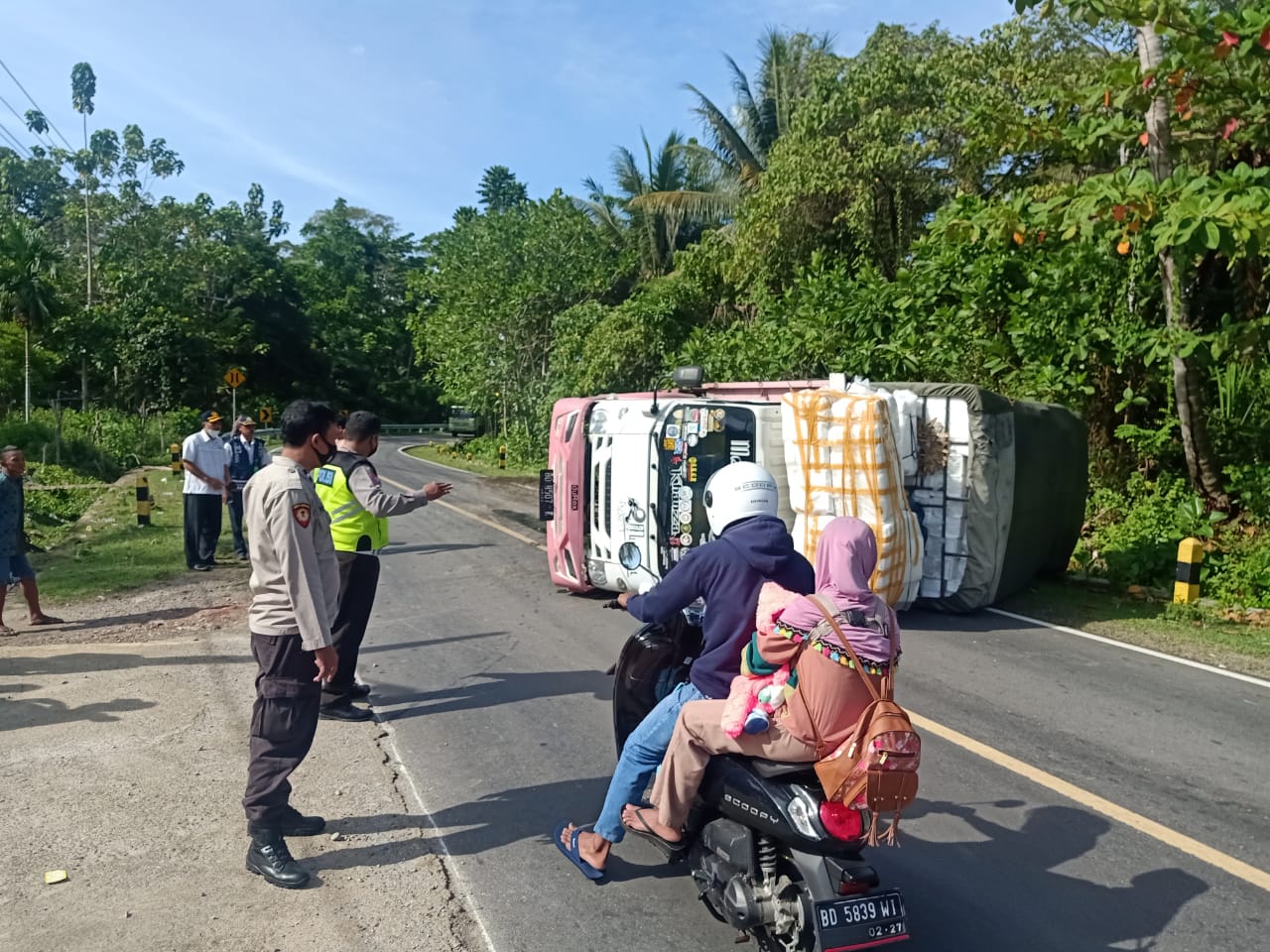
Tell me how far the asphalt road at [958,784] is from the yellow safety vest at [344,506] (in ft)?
3.84

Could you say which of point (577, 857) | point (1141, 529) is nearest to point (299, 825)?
point (577, 857)

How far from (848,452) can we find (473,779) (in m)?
4.99

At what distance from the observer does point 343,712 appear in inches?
257

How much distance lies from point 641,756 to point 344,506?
3294 mm

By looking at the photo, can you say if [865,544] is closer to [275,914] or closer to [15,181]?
[275,914]

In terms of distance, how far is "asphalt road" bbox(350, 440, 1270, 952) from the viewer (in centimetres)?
399

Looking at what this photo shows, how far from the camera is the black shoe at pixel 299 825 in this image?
471 centimetres

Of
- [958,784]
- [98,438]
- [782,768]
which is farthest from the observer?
[98,438]

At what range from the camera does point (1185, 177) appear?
909cm

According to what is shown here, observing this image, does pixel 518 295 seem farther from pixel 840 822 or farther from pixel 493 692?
pixel 840 822

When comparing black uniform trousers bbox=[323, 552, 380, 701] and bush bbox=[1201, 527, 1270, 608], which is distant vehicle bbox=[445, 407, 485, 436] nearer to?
bush bbox=[1201, 527, 1270, 608]

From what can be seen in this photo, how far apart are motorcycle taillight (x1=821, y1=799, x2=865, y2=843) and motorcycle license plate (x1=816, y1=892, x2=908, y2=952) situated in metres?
0.20

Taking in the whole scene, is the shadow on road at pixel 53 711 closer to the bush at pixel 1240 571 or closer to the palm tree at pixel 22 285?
the bush at pixel 1240 571

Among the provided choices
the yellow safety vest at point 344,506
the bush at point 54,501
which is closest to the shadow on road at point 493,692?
the yellow safety vest at point 344,506
